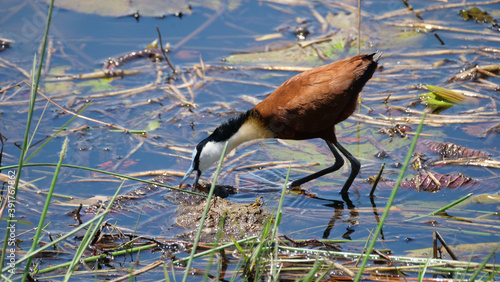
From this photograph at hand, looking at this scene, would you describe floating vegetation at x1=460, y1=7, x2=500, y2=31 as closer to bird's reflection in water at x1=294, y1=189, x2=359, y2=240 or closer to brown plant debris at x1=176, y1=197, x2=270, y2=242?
bird's reflection in water at x1=294, y1=189, x2=359, y2=240

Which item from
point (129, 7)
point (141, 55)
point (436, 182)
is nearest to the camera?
point (436, 182)

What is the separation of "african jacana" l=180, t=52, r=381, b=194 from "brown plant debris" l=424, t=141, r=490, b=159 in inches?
30.7

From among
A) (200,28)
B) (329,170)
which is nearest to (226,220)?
(329,170)

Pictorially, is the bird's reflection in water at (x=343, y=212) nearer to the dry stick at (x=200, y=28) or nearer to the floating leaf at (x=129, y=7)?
the dry stick at (x=200, y=28)

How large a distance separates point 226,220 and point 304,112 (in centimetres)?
110

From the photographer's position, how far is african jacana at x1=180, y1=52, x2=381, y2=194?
446 cm

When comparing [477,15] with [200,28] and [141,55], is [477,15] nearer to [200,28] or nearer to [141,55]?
[200,28]

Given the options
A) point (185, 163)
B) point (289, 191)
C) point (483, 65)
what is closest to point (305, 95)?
point (289, 191)

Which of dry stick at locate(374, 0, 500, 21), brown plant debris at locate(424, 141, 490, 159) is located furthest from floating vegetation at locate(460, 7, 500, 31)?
brown plant debris at locate(424, 141, 490, 159)

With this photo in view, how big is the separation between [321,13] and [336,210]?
3.88m

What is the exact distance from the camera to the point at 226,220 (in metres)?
3.94

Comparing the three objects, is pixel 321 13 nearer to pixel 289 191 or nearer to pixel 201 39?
pixel 201 39

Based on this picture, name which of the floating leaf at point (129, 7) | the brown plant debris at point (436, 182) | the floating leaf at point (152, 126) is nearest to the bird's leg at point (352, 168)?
the brown plant debris at point (436, 182)

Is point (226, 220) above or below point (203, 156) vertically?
below
